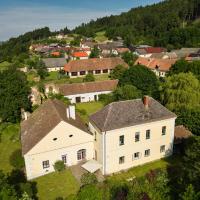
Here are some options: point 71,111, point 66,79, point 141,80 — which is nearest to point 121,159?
point 71,111

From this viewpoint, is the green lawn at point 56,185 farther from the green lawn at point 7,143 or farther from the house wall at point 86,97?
the house wall at point 86,97

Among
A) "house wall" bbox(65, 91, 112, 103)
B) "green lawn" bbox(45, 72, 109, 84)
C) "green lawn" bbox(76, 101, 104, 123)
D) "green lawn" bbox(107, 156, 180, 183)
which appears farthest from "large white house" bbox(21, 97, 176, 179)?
"green lawn" bbox(45, 72, 109, 84)

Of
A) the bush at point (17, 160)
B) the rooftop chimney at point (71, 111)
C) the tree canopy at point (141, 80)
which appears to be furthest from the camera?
the tree canopy at point (141, 80)

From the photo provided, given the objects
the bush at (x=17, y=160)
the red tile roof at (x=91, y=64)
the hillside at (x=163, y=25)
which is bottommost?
the bush at (x=17, y=160)

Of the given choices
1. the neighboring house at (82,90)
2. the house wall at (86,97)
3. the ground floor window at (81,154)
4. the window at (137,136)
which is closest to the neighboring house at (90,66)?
the neighboring house at (82,90)

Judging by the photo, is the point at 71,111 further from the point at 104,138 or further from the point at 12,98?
the point at 12,98

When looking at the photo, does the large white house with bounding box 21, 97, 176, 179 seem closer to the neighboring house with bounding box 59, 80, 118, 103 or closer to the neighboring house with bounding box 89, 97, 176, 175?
the neighboring house with bounding box 89, 97, 176, 175
